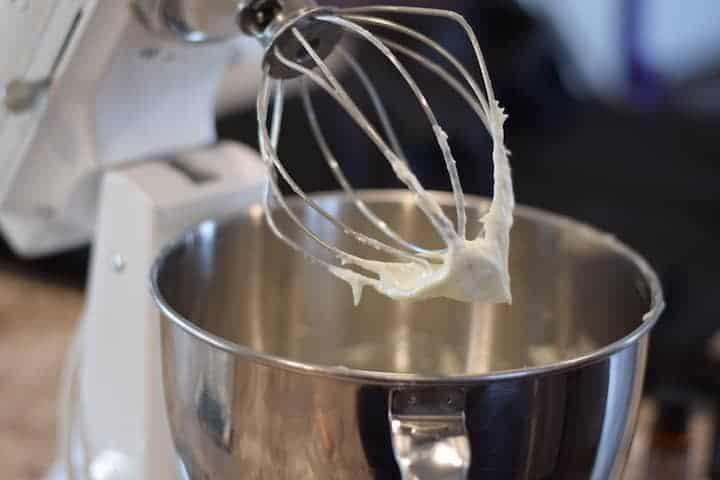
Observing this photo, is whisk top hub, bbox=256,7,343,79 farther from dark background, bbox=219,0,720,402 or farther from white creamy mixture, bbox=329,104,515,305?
dark background, bbox=219,0,720,402

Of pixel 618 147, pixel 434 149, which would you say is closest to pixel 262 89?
pixel 434 149

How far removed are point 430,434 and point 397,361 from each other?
0.77ft

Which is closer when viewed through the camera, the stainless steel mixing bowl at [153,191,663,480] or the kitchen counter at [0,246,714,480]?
the stainless steel mixing bowl at [153,191,663,480]

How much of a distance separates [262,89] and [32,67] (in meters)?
0.14

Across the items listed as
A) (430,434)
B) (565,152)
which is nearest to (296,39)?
(430,434)

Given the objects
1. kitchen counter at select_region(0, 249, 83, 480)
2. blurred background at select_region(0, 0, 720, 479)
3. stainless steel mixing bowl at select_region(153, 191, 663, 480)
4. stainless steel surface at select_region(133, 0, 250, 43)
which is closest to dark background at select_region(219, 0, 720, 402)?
blurred background at select_region(0, 0, 720, 479)

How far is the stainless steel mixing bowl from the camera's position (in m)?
0.36

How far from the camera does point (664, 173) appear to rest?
1.12 meters

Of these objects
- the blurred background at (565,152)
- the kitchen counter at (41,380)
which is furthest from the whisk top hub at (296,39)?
the blurred background at (565,152)

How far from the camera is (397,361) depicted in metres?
0.59

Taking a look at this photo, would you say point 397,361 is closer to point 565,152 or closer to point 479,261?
point 479,261

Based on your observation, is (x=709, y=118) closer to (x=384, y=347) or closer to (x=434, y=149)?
(x=434, y=149)

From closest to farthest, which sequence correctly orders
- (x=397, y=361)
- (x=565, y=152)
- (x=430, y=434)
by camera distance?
(x=430, y=434) < (x=397, y=361) < (x=565, y=152)

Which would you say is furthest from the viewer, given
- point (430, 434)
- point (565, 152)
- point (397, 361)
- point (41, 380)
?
point (565, 152)
